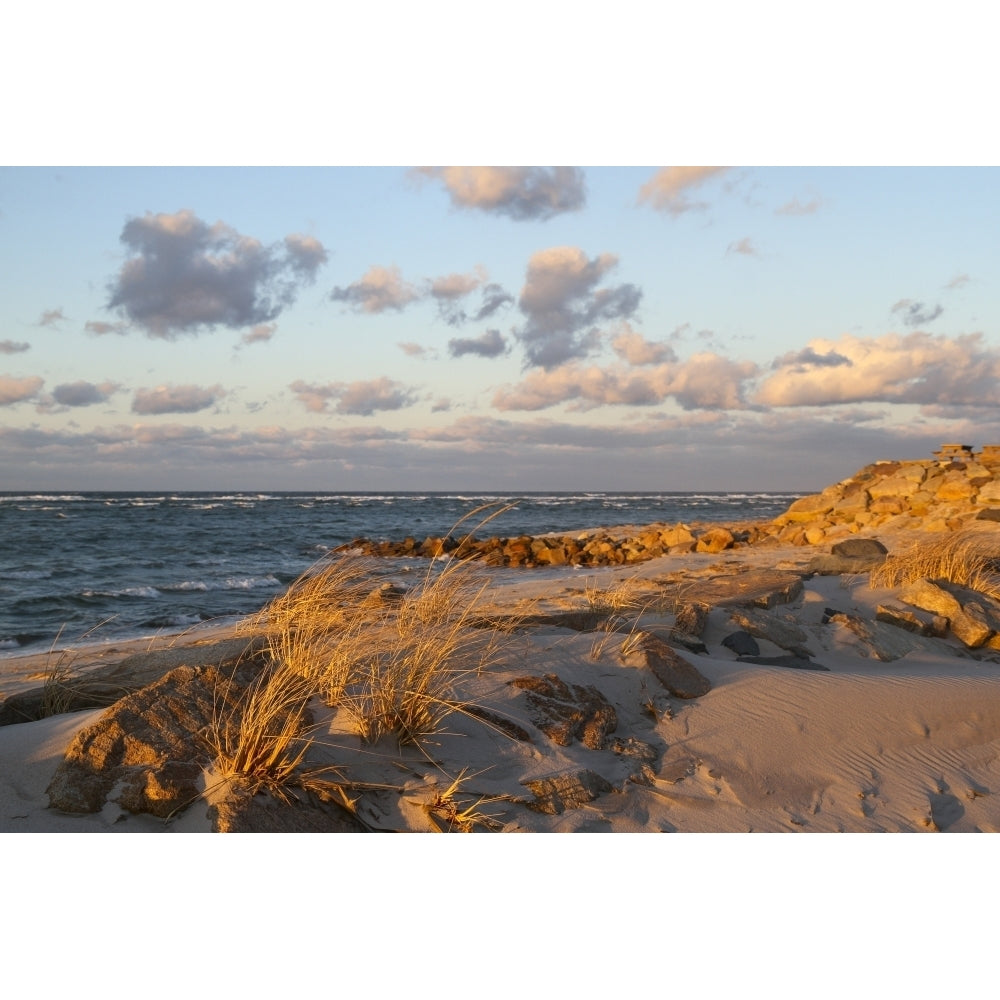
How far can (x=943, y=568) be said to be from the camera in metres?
8.42

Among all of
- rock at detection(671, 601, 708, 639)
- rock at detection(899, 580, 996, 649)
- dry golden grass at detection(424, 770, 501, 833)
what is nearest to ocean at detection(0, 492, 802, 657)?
rock at detection(671, 601, 708, 639)

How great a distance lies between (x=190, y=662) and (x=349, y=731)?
1453 millimetres

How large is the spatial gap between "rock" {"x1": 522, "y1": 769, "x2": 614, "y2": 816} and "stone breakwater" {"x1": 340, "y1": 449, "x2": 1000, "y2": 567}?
1262 cm

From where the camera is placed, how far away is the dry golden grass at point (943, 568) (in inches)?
320

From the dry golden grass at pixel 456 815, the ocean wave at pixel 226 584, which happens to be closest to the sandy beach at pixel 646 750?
the dry golden grass at pixel 456 815

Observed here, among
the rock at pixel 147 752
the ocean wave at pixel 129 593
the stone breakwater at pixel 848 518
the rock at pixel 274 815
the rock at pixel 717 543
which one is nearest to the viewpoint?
the rock at pixel 274 815

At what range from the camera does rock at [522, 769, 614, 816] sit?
354cm

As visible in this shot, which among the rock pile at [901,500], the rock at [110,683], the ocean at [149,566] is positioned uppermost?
the rock at [110,683]

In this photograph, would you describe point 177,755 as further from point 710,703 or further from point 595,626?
point 595,626

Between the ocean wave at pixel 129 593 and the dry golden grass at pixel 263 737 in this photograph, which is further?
the ocean wave at pixel 129 593

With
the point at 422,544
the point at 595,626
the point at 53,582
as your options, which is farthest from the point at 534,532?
the point at 595,626

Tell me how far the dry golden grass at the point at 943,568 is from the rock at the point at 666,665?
3.66 m

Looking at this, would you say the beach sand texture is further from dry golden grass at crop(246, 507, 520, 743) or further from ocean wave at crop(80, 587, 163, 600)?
ocean wave at crop(80, 587, 163, 600)

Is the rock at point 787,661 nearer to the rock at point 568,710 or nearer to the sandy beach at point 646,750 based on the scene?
the sandy beach at point 646,750
